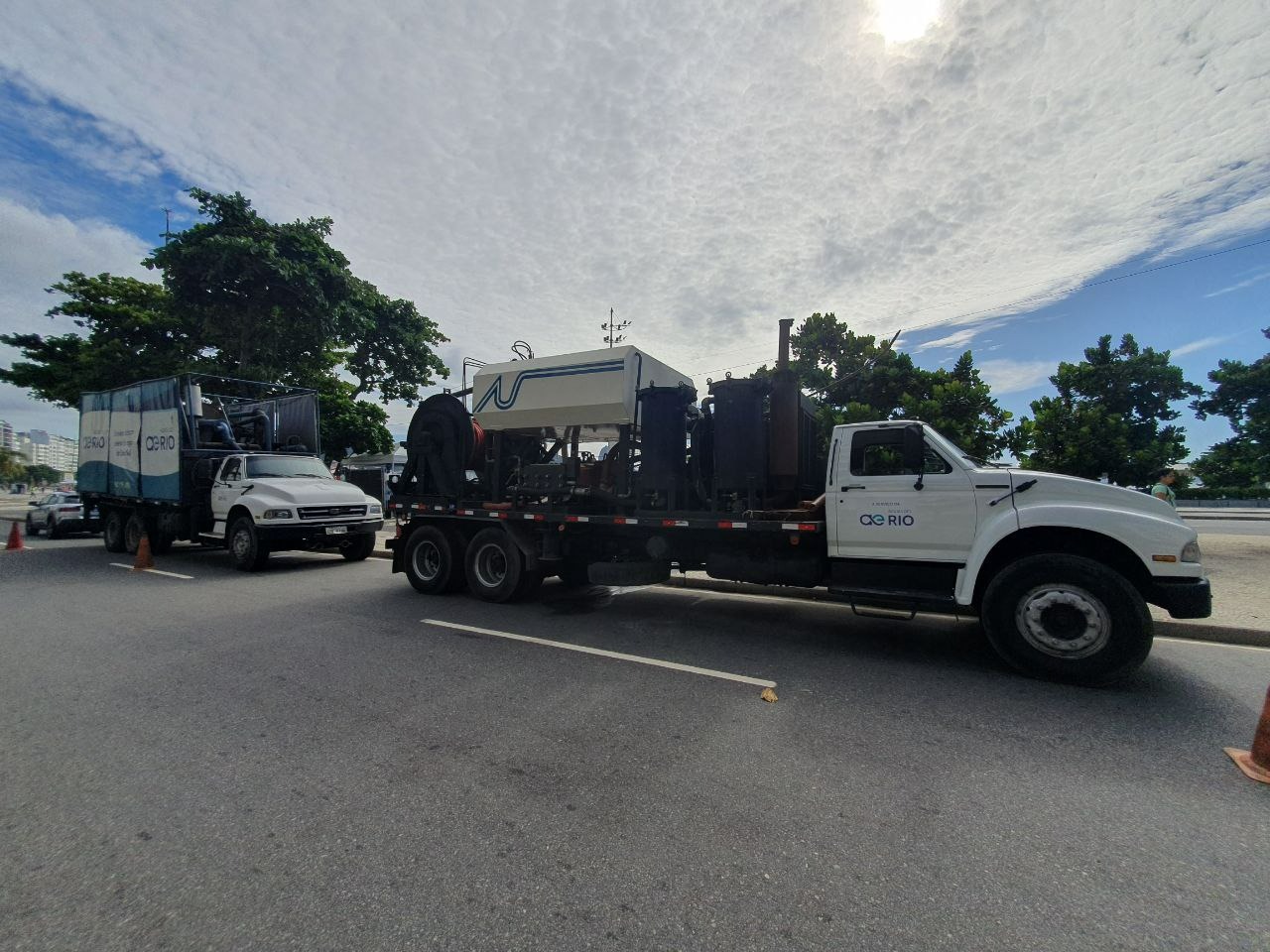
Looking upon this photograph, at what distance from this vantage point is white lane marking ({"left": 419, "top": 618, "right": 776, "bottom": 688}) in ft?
14.8

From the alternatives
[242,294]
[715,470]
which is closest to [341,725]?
[715,470]

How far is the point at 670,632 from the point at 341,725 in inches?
128

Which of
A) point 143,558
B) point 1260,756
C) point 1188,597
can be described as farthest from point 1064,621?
point 143,558

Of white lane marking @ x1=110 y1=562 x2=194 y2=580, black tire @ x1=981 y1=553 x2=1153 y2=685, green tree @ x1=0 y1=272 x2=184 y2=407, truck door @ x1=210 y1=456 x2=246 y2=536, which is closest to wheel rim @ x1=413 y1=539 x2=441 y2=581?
white lane marking @ x1=110 y1=562 x2=194 y2=580

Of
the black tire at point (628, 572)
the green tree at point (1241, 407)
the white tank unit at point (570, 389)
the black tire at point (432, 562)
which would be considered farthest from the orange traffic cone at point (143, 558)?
the green tree at point (1241, 407)

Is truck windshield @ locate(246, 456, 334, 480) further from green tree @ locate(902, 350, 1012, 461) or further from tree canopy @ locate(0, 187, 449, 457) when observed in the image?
green tree @ locate(902, 350, 1012, 461)

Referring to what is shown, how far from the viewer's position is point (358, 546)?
1154 centimetres

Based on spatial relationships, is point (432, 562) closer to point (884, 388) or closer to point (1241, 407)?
point (884, 388)

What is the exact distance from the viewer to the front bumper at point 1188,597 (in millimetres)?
4285

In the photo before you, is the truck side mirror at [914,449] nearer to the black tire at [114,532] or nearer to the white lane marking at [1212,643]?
the white lane marking at [1212,643]

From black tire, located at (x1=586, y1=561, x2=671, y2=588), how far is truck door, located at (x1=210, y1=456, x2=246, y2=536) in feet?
26.4

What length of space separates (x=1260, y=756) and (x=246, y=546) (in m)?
12.6

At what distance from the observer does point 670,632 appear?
595 cm

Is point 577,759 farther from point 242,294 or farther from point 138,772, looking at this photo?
point 242,294
